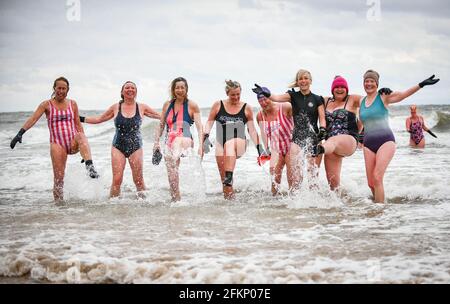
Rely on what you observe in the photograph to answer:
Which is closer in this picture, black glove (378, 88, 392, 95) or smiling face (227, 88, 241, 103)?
black glove (378, 88, 392, 95)

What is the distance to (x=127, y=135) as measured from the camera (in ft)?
25.6

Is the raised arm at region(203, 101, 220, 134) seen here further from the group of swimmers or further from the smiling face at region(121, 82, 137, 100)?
the smiling face at region(121, 82, 137, 100)

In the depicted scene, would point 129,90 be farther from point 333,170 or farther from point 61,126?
point 333,170

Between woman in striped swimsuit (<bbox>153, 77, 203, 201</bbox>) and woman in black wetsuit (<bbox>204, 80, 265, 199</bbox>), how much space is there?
0.31 meters

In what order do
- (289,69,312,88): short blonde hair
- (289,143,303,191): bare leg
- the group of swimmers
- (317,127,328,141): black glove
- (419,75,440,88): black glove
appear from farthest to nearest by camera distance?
(289,143,303,191): bare leg
(289,69,312,88): short blonde hair
(317,127,328,141): black glove
the group of swimmers
(419,75,440,88): black glove

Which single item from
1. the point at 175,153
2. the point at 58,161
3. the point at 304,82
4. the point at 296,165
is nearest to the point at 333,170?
the point at 296,165

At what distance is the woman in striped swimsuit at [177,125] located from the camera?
7402 mm

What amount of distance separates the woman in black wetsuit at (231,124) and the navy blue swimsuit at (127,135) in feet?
3.76

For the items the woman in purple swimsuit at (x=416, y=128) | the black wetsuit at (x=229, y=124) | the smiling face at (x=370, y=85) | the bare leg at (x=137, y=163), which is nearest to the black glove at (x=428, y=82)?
the smiling face at (x=370, y=85)

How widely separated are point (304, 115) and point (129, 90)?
9.22ft

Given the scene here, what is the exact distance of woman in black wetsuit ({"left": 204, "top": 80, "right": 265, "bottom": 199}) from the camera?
24.8 feet

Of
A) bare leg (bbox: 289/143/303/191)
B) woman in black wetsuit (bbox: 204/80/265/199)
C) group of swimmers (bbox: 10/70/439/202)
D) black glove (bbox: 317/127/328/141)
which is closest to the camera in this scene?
group of swimmers (bbox: 10/70/439/202)

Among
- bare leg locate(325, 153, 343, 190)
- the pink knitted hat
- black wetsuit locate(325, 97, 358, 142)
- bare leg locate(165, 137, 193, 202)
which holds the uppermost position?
→ the pink knitted hat

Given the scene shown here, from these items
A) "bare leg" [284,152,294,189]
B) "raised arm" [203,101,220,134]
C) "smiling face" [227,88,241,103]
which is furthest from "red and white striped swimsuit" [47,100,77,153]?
"bare leg" [284,152,294,189]
